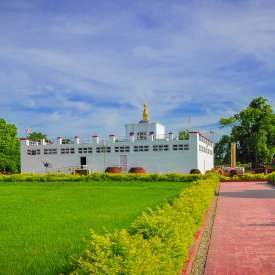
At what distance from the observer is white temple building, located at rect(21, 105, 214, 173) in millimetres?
41031

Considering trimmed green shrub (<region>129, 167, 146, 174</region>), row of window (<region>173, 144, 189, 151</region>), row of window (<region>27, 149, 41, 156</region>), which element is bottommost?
trimmed green shrub (<region>129, 167, 146, 174</region>)

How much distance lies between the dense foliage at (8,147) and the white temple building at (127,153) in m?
5.72

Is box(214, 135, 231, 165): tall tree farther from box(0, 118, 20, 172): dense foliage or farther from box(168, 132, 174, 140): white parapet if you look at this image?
box(0, 118, 20, 172): dense foliage

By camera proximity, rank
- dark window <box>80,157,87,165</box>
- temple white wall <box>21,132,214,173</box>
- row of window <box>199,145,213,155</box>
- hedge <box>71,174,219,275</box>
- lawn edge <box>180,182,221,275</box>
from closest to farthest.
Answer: hedge <box>71,174,219,275</box>
lawn edge <box>180,182,221,275</box>
temple white wall <box>21,132,214,173</box>
row of window <box>199,145,213,155</box>
dark window <box>80,157,87,165</box>

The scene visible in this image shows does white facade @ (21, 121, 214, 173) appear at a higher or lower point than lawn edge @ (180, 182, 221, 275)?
higher

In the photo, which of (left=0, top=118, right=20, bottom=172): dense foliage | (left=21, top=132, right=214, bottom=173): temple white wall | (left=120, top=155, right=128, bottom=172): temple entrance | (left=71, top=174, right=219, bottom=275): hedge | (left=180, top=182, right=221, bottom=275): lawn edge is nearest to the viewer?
(left=71, top=174, right=219, bottom=275): hedge

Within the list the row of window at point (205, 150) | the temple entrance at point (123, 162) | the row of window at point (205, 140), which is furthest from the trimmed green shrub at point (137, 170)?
the row of window at point (205, 140)

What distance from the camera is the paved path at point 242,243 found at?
6.25 meters

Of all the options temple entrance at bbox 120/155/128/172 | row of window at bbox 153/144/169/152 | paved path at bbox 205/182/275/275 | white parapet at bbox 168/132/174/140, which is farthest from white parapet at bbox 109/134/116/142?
paved path at bbox 205/182/275/275

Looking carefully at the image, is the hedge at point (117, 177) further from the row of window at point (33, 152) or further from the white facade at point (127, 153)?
the row of window at point (33, 152)

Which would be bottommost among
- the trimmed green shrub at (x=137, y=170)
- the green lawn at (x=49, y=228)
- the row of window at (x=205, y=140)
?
the green lawn at (x=49, y=228)

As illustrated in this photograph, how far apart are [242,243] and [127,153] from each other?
34.9m

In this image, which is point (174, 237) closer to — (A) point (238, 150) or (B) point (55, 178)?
(B) point (55, 178)

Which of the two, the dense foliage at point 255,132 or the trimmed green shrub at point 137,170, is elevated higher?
the dense foliage at point 255,132
